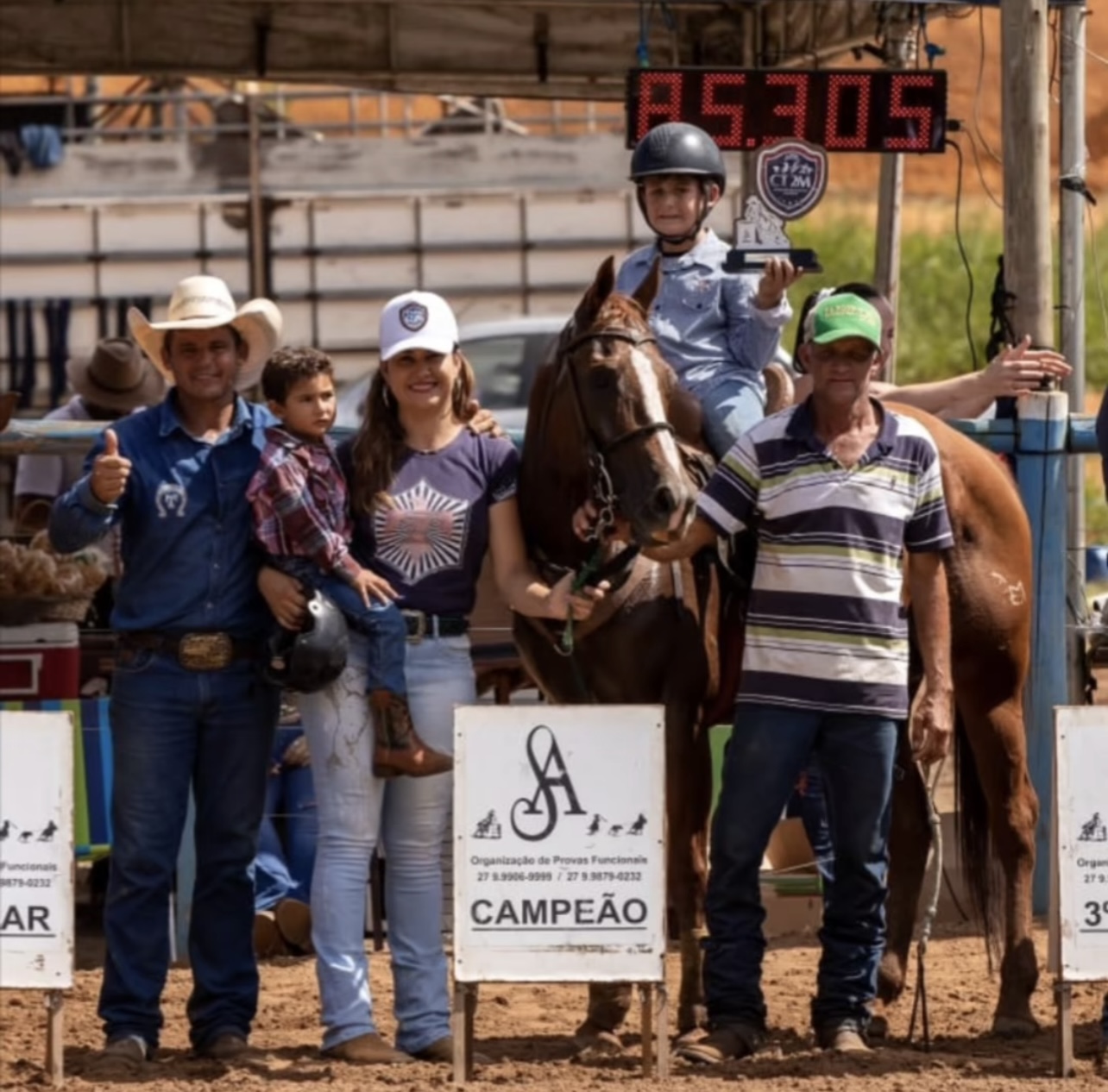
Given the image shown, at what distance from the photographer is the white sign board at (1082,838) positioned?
716 cm

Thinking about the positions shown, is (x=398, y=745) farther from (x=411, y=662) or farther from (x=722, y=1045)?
(x=722, y=1045)

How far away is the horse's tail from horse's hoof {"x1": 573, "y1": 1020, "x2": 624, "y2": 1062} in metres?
1.34

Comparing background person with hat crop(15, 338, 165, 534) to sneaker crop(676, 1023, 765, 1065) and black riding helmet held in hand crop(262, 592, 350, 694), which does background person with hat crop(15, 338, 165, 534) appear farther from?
sneaker crop(676, 1023, 765, 1065)

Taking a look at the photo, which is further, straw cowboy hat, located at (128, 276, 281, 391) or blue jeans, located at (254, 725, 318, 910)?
blue jeans, located at (254, 725, 318, 910)

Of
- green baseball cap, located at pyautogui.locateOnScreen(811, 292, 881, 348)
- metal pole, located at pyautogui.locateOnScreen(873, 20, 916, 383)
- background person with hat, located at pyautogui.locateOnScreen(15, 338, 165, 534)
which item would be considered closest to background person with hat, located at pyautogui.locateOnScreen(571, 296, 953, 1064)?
green baseball cap, located at pyautogui.locateOnScreen(811, 292, 881, 348)

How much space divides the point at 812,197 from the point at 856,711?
118 inches

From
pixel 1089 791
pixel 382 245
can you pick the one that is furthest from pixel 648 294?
pixel 382 245

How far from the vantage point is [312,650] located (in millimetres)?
7176

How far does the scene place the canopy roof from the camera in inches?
539

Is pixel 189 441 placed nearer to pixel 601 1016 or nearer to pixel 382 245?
pixel 601 1016

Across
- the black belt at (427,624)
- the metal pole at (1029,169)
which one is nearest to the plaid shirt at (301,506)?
the black belt at (427,624)

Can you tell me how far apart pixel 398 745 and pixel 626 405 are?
3.67 feet

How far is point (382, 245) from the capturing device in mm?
21906

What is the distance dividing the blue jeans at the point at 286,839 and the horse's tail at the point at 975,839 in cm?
241
